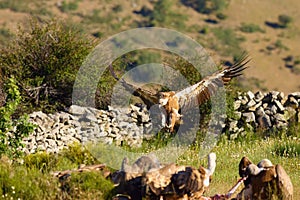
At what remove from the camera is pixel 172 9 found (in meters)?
98.0

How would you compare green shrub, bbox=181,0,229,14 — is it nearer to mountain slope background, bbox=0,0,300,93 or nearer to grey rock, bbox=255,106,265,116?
mountain slope background, bbox=0,0,300,93

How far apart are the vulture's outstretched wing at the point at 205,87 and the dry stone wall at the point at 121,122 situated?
7.00 ft

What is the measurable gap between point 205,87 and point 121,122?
3110mm

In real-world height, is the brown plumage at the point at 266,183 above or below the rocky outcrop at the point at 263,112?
below

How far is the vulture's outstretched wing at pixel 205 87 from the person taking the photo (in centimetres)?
1623

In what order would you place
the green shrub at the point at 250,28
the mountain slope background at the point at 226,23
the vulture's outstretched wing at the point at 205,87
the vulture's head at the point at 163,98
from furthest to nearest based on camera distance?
the green shrub at the point at 250,28, the mountain slope background at the point at 226,23, the vulture's outstretched wing at the point at 205,87, the vulture's head at the point at 163,98

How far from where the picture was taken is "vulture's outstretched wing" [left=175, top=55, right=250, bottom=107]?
1623 cm

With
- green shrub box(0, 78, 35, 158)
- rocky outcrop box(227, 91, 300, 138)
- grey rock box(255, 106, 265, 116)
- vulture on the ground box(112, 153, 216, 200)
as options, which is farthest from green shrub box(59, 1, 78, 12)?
vulture on the ground box(112, 153, 216, 200)

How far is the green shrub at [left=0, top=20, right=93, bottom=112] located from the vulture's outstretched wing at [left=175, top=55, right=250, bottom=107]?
13.8 ft

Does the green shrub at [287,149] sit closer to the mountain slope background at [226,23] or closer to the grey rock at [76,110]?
the grey rock at [76,110]

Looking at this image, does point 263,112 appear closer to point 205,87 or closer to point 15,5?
point 205,87

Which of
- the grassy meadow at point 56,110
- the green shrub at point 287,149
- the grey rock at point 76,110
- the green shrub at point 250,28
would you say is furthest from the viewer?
the green shrub at point 250,28

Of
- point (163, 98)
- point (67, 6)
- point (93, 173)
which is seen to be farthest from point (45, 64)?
point (67, 6)

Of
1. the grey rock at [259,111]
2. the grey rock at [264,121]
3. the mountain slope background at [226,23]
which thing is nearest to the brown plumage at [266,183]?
the grey rock at [264,121]
